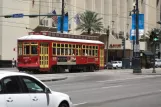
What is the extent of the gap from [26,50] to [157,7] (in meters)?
81.1

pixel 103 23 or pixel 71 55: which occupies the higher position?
pixel 103 23

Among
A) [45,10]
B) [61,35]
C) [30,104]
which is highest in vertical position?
[45,10]

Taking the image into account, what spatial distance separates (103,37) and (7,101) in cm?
7926

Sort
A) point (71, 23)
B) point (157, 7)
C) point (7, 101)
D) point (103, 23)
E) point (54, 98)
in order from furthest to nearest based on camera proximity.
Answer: point (157, 7) < point (103, 23) < point (71, 23) < point (54, 98) < point (7, 101)

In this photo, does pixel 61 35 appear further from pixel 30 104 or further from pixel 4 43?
pixel 30 104

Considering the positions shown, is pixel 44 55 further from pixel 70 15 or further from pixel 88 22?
pixel 88 22

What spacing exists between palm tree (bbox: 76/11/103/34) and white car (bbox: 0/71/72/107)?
223 ft

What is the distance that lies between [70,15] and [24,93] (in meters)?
68.4

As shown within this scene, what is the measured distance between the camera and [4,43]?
6400 cm

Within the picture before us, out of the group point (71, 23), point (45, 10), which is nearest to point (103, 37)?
Answer: point (71, 23)

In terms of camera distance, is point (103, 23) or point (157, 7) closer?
point (103, 23)

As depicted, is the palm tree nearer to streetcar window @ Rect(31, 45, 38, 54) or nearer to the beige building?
the beige building

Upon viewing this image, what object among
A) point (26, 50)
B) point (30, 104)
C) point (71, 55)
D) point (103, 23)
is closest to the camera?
point (30, 104)

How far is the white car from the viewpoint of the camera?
845 cm
